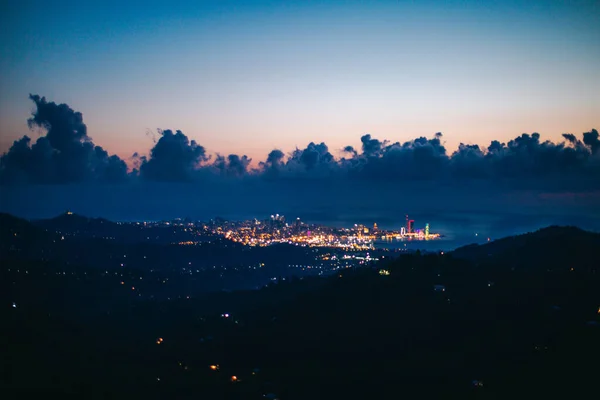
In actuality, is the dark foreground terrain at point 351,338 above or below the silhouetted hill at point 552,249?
below

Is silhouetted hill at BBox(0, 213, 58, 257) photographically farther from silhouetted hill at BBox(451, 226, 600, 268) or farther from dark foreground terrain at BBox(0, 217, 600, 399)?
silhouetted hill at BBox(451, 226, 600, 268)

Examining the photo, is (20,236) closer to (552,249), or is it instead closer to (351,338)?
(351,338)

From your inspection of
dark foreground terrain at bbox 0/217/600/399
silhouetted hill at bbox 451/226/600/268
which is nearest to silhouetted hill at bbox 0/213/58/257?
dark foreground terrain at bbox 0/217/600/399

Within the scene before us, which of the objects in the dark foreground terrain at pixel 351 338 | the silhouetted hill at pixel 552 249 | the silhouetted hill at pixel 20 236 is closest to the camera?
the dark foreground terrain at pixel 351 338

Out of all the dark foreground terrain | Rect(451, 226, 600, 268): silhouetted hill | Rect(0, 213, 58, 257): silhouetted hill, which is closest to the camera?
the dark foreground terrain

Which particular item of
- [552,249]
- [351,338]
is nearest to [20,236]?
[351,338]

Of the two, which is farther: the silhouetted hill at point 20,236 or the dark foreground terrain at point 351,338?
the silhouetted hill at point 20,236

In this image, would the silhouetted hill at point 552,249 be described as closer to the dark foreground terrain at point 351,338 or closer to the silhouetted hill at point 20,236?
the dark foreground terrain at point 351,338

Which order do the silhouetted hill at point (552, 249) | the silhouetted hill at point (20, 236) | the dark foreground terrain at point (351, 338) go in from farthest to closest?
the silhouetted hill at point (20, 236) → the silhouetted hill at point (552, 249) → the dark foreground terrain at point (351, 338)

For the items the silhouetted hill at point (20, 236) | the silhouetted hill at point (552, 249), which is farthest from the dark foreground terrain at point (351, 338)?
the silhouetted hill at point (20, 236)
